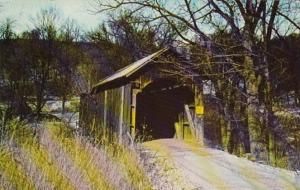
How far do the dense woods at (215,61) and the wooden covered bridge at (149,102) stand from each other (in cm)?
44

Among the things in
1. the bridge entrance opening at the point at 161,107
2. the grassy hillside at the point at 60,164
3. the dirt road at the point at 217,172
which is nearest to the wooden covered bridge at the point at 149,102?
the bridge entrance opening at the point at 161,107

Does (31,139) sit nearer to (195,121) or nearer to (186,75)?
(186,75)

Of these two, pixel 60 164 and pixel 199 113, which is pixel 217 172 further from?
pixel 199 113

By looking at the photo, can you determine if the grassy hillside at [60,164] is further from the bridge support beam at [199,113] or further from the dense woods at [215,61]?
the bridge support beam at [199,113]

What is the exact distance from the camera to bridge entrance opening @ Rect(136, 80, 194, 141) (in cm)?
1297

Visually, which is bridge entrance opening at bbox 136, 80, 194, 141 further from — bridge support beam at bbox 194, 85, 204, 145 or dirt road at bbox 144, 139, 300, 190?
dirt road at bbox 144, 139, 300, 190

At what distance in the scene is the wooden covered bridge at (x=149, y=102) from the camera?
1117cm

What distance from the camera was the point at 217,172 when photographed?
313 inches

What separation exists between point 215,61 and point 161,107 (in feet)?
9.42

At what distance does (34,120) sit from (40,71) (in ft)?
11.5

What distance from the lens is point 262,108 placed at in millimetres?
12289

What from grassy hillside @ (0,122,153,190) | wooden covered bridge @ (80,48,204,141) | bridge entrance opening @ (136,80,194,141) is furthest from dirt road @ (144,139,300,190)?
bridge entrance opening @ (136,80,194,141)

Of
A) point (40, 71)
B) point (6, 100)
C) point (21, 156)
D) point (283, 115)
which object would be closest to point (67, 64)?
point (40, 71)

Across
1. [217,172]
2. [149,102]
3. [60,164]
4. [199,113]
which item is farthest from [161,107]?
[60,164]
